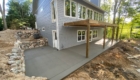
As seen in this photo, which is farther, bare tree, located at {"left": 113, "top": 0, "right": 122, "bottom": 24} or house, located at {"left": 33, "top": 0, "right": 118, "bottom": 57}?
bare tree, located at {"left": 113, "top": 0, "right": 122, "bottom": 24}

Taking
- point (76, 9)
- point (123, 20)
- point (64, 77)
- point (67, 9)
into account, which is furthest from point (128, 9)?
point (64, 77)

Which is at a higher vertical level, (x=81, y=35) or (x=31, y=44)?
(x=81, y=35)

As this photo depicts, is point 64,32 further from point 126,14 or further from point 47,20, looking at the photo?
point 126,14

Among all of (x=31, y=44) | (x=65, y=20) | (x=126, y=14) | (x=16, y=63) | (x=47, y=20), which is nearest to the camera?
(x=16, y=63)

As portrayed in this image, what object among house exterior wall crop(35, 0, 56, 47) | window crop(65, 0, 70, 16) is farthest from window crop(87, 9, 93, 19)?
house exterior wall crop(35, 0, 56, 47)

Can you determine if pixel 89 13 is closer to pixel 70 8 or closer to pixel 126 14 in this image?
pixel 70 8

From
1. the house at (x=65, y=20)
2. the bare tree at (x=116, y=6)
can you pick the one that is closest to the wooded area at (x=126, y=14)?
the bare tree at (x=116, y=6)

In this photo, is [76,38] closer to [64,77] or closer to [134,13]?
[64,77]

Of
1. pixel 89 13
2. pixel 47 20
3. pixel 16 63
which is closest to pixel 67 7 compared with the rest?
pixel 47 20

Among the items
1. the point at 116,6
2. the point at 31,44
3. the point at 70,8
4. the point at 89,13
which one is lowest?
the point at 31,44

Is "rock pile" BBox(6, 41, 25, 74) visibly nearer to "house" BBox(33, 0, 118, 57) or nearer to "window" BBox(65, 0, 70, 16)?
"house" BBox(33, 0, 118, 57)

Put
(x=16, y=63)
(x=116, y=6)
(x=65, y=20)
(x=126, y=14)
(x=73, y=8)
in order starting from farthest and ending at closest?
(x=116, y=6) < (x=126, y=14) < (x=73, y=8) < (x=65, y=20) < (x=16, y=63)

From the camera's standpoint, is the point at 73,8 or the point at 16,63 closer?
the point at 16,63

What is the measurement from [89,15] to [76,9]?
9.06ft
